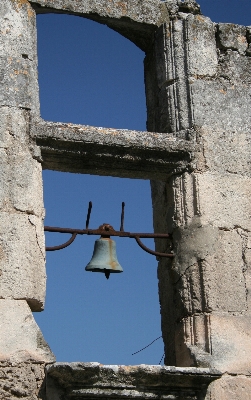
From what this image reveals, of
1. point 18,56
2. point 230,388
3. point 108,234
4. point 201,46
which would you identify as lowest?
point 230,388

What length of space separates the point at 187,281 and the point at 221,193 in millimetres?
711

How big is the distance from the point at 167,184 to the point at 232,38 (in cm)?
133

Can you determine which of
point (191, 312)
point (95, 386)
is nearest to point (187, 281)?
point (191, 312)

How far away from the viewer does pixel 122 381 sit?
5957mm

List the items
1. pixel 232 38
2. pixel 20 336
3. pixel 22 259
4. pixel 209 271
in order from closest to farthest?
pixel 20 336, pixel 22 259, pixel 209 271, pixel 232 38

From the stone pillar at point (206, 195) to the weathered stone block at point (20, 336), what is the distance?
1.05 m

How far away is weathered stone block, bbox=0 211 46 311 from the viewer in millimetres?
6152

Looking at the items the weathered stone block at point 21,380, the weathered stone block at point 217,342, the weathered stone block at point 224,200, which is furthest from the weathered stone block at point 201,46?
the weathered stone block at point 21,380

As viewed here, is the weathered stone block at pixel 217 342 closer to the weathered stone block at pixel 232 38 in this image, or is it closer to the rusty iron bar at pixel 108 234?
the rusty iron bar at pixel 108 234

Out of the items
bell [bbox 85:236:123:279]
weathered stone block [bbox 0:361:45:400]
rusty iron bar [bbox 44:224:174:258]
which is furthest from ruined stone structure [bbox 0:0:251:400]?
bell [bbox 85:236:123:279]

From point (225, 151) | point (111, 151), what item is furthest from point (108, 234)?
point (225, 151)

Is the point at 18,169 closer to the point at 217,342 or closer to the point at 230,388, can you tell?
the point at 217,342

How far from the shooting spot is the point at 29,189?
21.3ft

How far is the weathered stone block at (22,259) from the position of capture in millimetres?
6152
